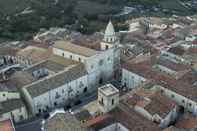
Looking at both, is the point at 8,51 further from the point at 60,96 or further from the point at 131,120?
the point at 131,120

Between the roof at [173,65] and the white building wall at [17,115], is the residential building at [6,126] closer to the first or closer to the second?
the white building wall at [17,115]

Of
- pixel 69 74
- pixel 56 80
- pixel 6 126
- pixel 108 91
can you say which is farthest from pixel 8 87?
pixel 108 91

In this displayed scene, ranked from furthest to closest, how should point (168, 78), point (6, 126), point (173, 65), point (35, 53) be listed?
point (35, 53), point (173, 65), point (168, 78), point (6, 126)

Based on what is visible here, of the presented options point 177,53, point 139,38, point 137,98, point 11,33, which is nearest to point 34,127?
point 137,98

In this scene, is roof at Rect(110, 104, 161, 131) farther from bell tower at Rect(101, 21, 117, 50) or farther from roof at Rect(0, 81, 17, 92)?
roof at Rect(0, 81, 17, 92)

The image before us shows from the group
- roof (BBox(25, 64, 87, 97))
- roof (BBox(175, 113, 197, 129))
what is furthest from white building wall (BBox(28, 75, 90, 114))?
Result: roof (BBox(175, 113, 197, 129))

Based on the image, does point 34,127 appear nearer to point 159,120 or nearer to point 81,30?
point 159,120
